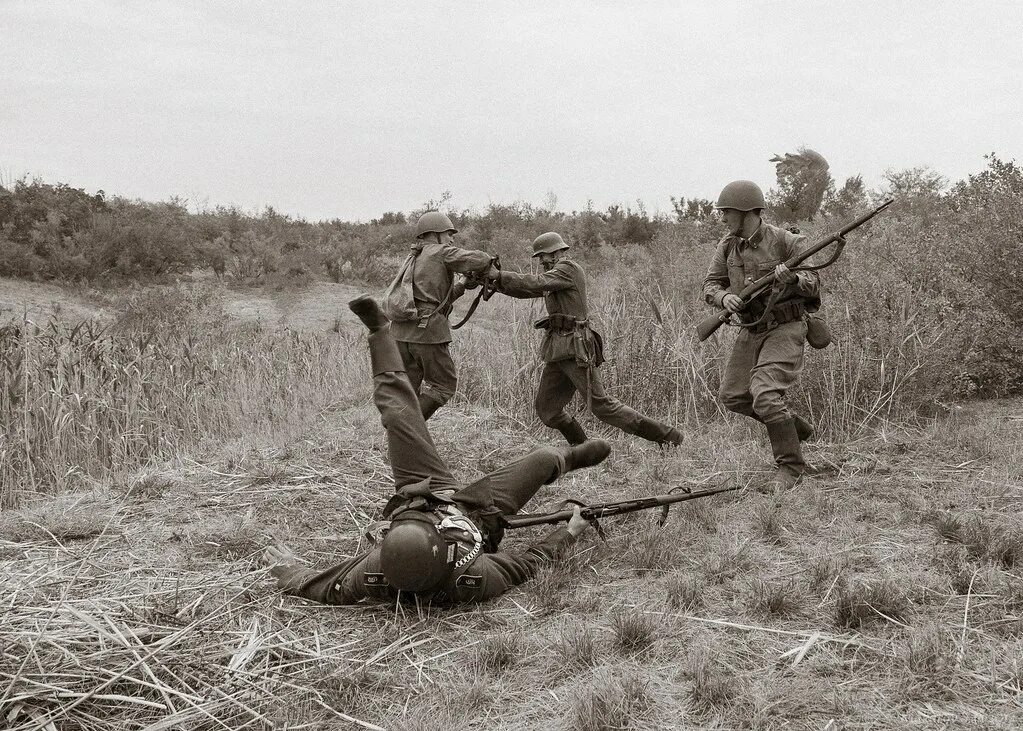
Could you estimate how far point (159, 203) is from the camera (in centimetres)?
2673

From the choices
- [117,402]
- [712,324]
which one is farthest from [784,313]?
[117,402]

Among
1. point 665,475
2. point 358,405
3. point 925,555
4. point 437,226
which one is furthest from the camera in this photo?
point 358,405

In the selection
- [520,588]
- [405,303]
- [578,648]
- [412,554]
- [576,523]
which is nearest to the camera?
[578,648]

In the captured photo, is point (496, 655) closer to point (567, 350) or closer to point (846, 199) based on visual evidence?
point (567, 350)

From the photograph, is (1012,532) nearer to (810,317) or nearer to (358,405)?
(810,317)

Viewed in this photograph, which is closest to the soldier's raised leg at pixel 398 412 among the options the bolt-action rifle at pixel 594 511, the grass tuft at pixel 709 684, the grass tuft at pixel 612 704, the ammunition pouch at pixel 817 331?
the bolt-action rifle at pixel 594 511

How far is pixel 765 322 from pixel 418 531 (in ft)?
10.9

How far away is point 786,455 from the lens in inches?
223

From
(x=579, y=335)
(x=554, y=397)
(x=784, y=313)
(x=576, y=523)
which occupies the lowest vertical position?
(x=576, y=523)

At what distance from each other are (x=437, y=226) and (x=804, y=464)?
339 centimetres

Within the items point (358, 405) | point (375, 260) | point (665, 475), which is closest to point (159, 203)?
point (375, 260)

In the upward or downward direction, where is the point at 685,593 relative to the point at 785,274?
downward

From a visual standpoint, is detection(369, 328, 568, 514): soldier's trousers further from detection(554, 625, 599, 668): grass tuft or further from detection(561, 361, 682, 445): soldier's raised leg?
detection(561, 361, 682, 445): soldier's raised leg

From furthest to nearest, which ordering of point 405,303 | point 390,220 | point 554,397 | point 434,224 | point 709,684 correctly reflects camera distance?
point 390,220 < point 434,224 < point 554,397 < point 405,303 < point 709,684
